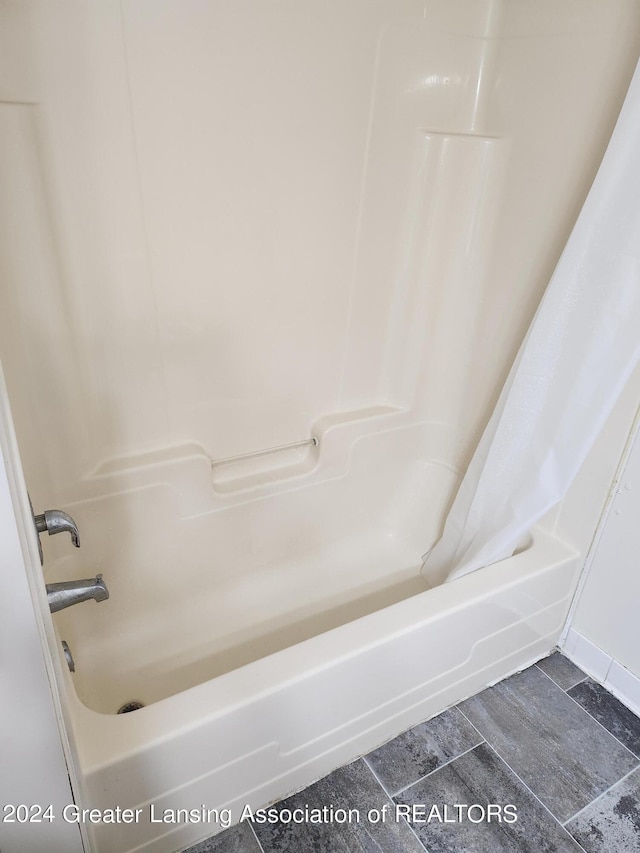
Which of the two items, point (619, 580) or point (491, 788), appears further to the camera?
point (619, 580)

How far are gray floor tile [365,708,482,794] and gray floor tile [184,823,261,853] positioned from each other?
0.96 feet

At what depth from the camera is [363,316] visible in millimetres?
1555

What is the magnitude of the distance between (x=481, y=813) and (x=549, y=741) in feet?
0.87

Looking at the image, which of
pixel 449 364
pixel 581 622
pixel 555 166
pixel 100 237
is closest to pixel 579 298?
pixel 555 166

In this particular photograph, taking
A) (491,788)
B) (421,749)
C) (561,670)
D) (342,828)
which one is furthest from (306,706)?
(561,670)

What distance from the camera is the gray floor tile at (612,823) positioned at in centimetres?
109

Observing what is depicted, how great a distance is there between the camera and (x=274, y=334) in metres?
1.44

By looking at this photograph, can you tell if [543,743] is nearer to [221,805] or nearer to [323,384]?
[221,805]

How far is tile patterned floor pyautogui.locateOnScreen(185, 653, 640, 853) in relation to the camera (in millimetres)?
1080

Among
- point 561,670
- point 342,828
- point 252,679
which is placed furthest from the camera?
point 561,670

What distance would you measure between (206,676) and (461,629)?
628mm

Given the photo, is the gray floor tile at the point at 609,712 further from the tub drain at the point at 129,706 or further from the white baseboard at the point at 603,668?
the tub drain at the point at 129,706

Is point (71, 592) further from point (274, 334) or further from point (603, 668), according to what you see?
point (603, 668)

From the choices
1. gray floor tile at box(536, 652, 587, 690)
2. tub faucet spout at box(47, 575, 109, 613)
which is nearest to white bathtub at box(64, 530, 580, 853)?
gray floor tile at box(536, 652, 587, 690)
